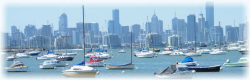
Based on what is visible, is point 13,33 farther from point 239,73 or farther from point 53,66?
point 239,73

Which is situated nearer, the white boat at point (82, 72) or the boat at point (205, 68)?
the white boat at point (82, 72)

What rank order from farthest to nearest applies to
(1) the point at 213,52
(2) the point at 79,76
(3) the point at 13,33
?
(3) the point at 13,33 → (1) the point at 213,52 → (2) the point at 79,76

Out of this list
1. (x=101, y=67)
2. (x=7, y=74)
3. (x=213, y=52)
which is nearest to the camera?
(x=7, y=74)

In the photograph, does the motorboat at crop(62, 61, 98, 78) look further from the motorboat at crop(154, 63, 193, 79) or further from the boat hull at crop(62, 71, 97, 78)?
the motorboat at crop(154, 63, 193, 79)

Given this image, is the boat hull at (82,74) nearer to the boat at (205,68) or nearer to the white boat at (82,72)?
the white boat at (82,72)

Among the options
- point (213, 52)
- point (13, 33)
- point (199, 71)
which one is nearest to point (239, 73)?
point (199, 71)

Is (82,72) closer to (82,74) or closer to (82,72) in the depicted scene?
(82,72)

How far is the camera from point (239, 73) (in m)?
43.8

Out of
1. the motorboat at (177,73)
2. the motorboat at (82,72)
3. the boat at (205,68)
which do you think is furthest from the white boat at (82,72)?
the boat at (205,68)

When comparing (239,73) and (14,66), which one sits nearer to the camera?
(239,73)

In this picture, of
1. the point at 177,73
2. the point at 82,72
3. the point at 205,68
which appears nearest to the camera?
the point at 177,73

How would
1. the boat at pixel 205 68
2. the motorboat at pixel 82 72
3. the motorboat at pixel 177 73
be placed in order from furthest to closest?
the boat at pixel 205 68, the motorboat at pixel 82 72, the motorboat at pixel 177 73

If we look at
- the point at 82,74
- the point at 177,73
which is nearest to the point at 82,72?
the point at 82,74

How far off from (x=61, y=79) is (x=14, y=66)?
44.3ft
